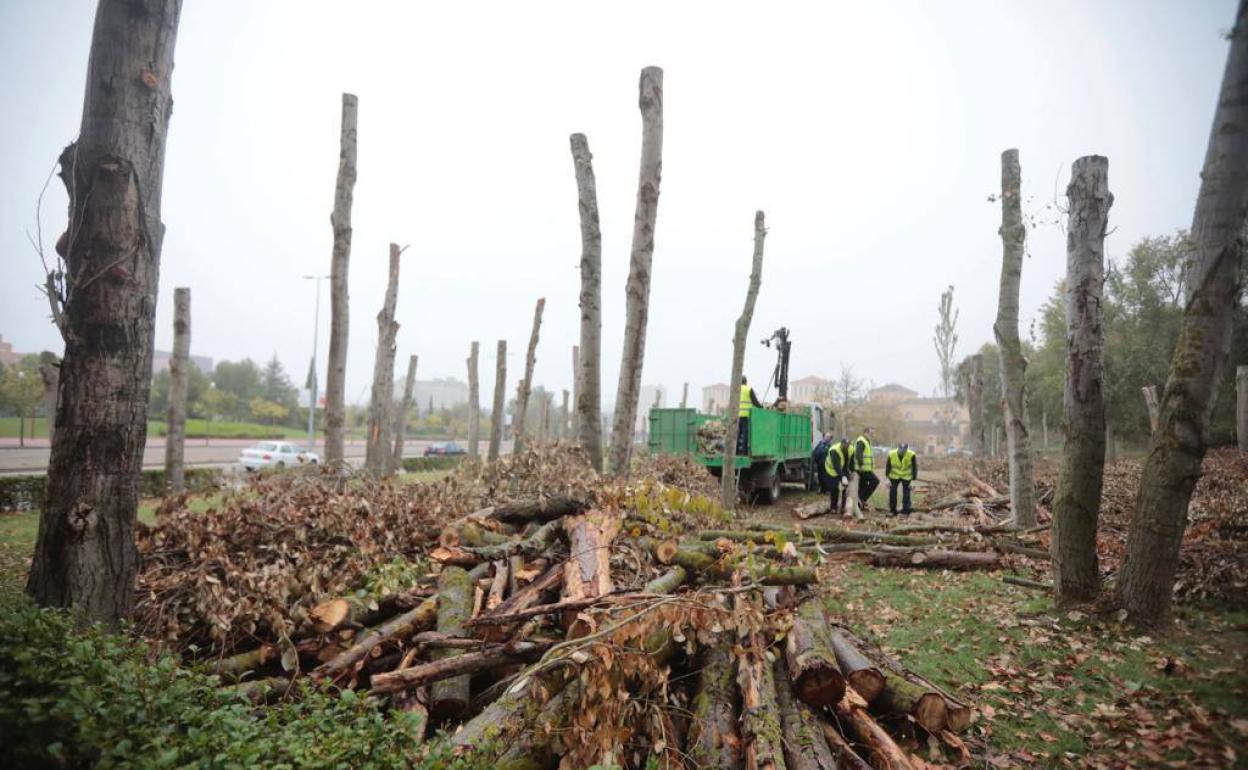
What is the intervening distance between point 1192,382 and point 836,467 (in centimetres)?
909

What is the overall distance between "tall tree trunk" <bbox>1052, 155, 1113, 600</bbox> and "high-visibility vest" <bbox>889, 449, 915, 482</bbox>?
7.42 metres

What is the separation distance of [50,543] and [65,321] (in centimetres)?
139

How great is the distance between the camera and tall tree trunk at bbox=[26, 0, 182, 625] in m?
3.67

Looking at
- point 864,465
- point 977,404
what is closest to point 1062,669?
point 864,465

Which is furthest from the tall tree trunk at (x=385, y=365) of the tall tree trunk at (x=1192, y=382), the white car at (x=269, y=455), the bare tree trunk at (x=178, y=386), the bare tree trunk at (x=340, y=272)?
the white car at (x=269, y=455)

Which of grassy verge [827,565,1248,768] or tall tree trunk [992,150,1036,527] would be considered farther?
tall tree trunk [992,150,1036,527]

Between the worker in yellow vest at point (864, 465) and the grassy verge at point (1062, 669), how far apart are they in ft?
19.5

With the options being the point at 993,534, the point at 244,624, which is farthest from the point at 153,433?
the point at 993,534

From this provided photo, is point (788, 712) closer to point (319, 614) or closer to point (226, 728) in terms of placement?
point (226, 728)

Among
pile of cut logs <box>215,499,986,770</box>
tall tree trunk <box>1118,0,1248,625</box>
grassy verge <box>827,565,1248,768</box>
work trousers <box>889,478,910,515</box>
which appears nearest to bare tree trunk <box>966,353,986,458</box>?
work trousers <box>889,478,910,515</box>

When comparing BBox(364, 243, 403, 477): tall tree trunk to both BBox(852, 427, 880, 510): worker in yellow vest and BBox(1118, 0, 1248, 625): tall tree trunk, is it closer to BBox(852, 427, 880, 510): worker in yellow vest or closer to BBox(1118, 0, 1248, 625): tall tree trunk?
BBox(852, 427, 880, 510): worker in yellow vest

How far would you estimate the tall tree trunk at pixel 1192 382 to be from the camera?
4004mm

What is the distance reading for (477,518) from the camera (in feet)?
20.1

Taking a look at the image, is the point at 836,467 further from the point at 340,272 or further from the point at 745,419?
the point at 340,272
